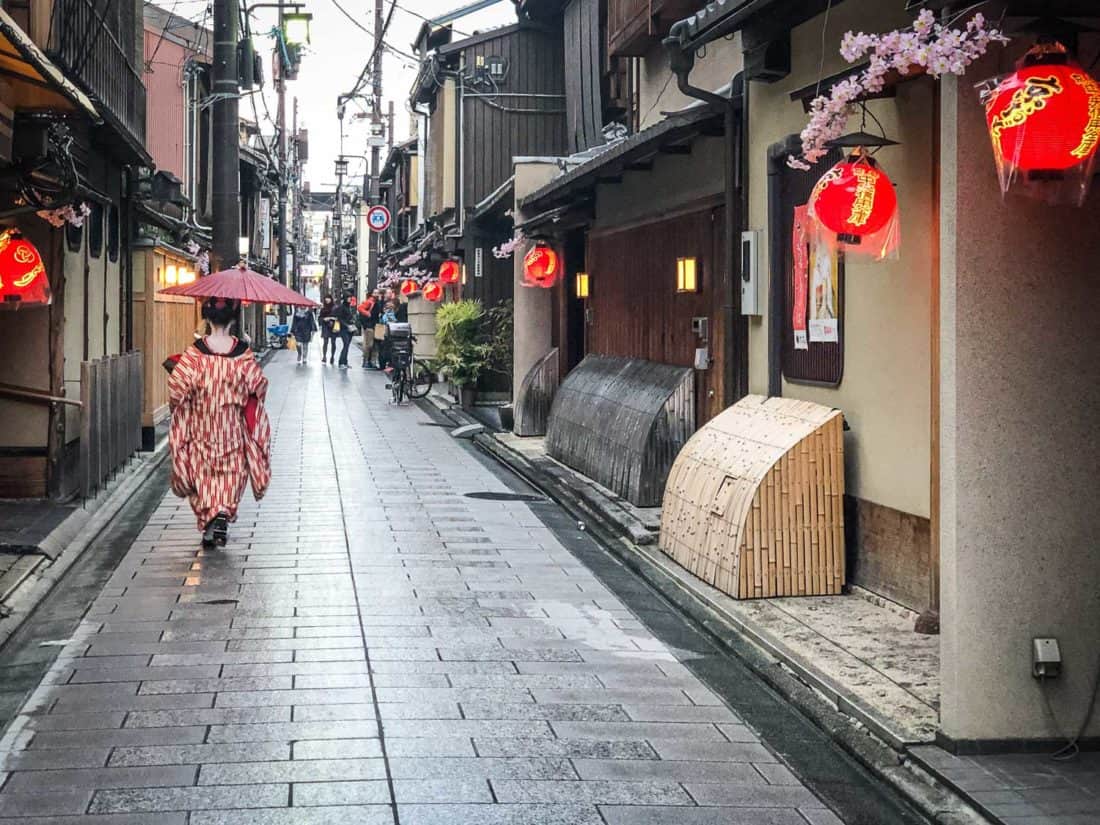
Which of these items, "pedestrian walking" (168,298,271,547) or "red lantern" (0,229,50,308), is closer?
"pedestrian walking" (168,298,271,547)

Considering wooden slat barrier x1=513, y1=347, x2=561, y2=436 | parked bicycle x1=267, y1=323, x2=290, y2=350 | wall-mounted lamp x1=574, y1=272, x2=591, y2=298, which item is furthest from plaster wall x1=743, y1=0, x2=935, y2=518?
parked bicycle x1=267, y1=323, x2=290, y2=350

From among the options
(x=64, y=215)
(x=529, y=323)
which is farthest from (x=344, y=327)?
(x=64, y=215)

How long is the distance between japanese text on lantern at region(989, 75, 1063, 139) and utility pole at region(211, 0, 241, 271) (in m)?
13.4

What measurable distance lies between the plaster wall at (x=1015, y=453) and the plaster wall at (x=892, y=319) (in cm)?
251

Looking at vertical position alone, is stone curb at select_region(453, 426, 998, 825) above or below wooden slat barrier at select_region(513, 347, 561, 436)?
below

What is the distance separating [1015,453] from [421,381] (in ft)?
94.3

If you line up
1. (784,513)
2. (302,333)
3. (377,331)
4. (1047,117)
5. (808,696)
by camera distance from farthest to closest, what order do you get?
(302,333) < (377,331) < (784,513) < (808,696) < (1047,117)

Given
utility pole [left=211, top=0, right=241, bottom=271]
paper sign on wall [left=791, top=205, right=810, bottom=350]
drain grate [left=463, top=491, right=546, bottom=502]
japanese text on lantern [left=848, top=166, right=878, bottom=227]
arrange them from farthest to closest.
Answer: utility pole [left=211, top=0, right=241, bottom=271] < drain grate [left=463, top=491, right=546, bottom=502] < paper sign on wall [left=791, top=205, right=810, bottom=350] < japanese text on lantern [left=848, top=166, right=878, bottom=227]

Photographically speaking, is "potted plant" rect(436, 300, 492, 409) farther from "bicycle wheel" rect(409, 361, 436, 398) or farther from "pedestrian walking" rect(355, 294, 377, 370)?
"pedestrian walking" rect(355, 294, 377, 370)

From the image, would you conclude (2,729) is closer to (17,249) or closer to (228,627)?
(228,627)

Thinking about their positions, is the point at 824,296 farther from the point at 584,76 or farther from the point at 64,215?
the point at 584,76

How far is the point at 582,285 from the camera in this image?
68.8 feet

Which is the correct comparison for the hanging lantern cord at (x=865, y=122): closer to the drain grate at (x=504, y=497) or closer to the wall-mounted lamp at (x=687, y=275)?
the wall-mounted lamp at (x=687, y=275)

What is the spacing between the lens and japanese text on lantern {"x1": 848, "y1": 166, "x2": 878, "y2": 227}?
331 inches
